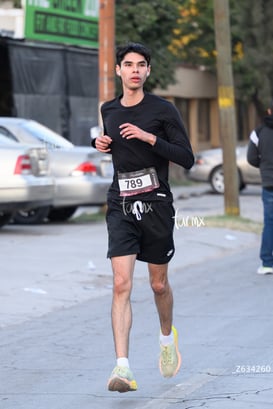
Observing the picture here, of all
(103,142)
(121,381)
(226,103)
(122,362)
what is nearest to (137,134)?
(103,142)

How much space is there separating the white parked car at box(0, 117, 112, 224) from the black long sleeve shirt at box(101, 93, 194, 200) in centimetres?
1087

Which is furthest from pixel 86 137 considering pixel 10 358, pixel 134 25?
pixel 10 358

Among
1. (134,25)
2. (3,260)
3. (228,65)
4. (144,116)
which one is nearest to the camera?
(144,116)

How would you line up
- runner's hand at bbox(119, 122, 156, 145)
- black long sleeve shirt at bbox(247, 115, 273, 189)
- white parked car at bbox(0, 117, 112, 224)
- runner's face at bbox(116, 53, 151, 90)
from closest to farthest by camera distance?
runner's hand at bbox(119, 122, 156, 145) → runner's face at bbox(116, 53, 151, 90) → black long sleeve shirt at bbox(247, 115, 273, 189) → white parked car at bbox(0, 117, 112, 224)

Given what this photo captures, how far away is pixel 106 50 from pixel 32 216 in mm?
3558

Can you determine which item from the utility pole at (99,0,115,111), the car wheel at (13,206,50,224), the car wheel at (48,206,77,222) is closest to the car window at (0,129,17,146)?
the car wheel at (13,206,50,224)

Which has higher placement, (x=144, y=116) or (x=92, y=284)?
(x=144, y=116)

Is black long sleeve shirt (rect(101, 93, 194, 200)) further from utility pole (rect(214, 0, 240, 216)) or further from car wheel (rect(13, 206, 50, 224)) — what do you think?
utility pole (rect(214, 0, 240, 216))

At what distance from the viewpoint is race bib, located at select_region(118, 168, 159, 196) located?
22.8ft

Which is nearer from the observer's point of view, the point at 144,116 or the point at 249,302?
the point at 144,116

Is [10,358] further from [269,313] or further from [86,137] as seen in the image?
[86,137]

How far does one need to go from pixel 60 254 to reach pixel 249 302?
13.4 feet

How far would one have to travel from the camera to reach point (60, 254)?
47.3ft

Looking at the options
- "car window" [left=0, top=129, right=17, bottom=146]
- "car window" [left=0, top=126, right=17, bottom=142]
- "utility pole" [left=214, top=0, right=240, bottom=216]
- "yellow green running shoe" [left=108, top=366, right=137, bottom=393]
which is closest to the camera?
"yellow green running shoe" [left=108, top=366, right=137, bottom=393]
